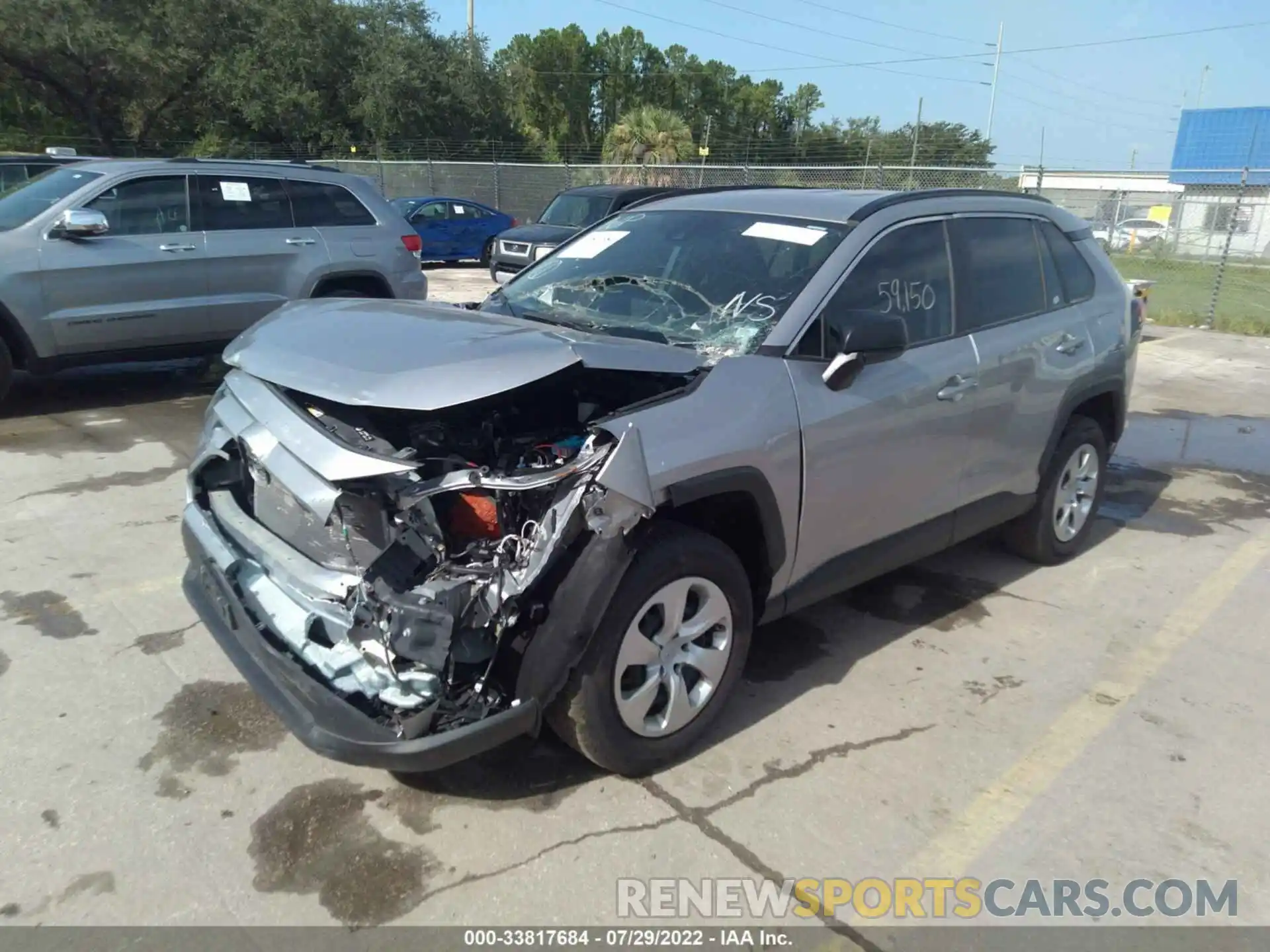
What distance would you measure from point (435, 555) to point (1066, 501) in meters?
3.72

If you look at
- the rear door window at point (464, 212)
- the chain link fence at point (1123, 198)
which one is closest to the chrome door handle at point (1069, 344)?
the chain link fence at point (1123, 198)

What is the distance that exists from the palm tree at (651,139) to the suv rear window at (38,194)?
98.7 ft

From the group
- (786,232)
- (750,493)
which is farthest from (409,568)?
(786,232)

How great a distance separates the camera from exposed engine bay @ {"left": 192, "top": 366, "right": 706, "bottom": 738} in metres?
2.64

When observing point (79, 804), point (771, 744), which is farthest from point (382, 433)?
point (771, 744)

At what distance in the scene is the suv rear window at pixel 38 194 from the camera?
7.23 meters

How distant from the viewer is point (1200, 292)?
18.8 metres

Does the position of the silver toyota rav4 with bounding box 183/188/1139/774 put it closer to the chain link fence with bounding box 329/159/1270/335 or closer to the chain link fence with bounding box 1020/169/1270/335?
the chain link fence with bounding box 329/159/1270/335

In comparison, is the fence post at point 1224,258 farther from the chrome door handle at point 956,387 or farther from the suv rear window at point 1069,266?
the chrome door handle at point 956,387

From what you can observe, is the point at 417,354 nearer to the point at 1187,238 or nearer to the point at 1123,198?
the point at 1123,198
